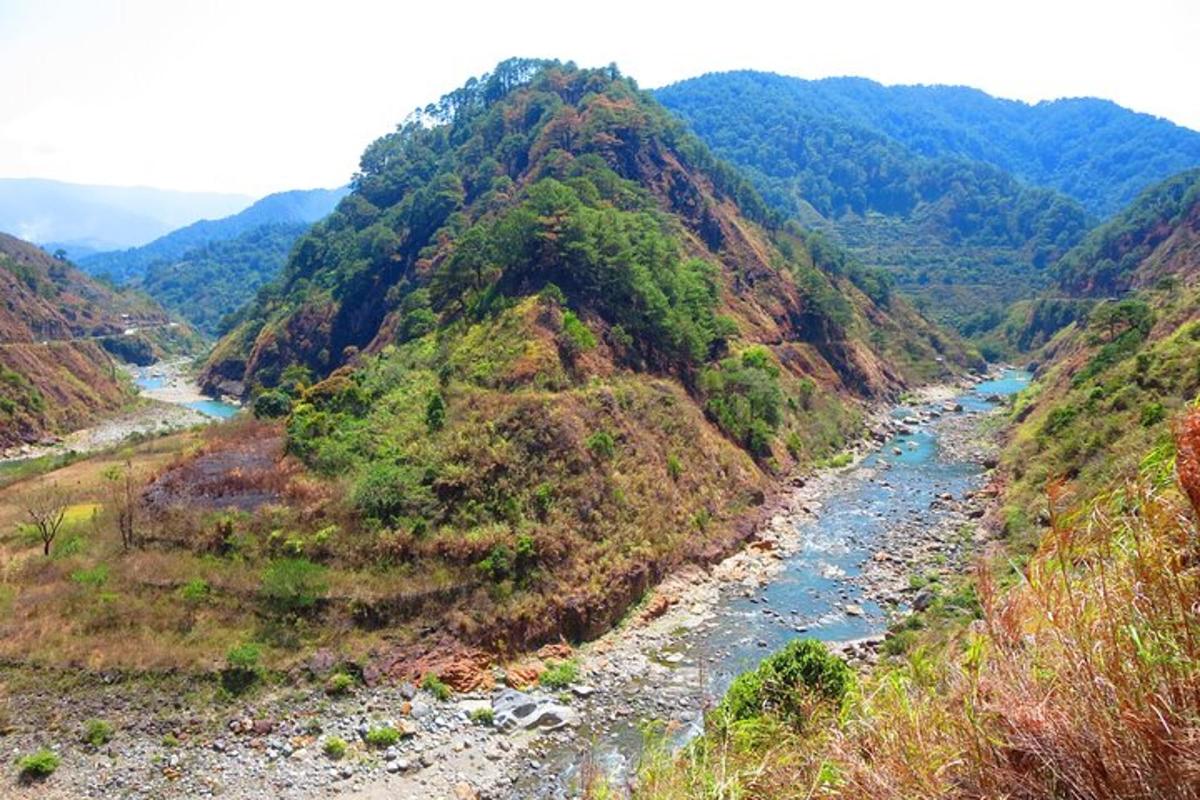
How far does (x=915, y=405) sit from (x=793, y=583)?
4668cm

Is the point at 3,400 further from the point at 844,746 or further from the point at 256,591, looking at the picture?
the point at 844,746

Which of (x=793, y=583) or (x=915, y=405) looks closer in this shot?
(x=793, y=583)

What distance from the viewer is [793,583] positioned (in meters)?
32.9

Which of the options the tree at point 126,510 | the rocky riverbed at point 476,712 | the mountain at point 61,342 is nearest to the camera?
the rocky riverbed at point 476,712

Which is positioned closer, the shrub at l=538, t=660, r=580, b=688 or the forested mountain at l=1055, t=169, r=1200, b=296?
the shrub at l=538, t=660, r=580, b=688

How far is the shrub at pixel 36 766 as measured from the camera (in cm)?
1922

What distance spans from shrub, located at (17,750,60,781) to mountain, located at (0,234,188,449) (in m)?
53.7

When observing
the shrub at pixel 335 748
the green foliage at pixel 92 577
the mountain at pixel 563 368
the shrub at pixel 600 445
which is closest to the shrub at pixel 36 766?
the shrub at pixel 335 748

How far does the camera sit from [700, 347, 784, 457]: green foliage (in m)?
46.8

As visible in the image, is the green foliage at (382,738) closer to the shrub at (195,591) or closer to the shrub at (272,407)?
the shrub at (195,591)

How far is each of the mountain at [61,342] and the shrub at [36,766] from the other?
176 feet

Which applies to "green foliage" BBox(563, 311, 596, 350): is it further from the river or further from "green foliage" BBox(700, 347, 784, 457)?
the river

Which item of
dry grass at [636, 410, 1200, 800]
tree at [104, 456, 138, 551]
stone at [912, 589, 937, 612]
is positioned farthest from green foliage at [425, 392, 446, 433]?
dry grass at [636, 410, 1200, 800]

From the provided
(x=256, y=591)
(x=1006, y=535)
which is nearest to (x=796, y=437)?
(x=1006, y=535)
